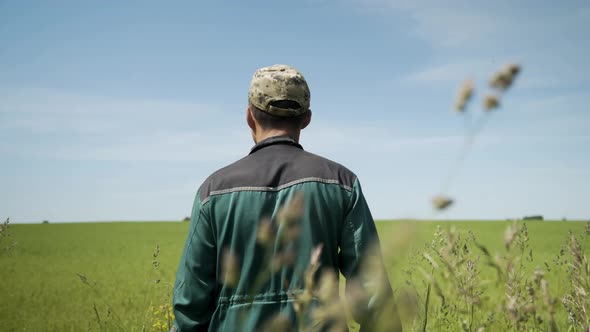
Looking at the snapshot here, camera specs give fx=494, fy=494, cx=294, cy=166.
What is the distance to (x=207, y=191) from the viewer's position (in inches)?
116

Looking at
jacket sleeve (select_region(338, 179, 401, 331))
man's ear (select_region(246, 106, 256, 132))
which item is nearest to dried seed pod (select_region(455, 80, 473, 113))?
jacket sleeve (select_region(338, 179, 401, 331))

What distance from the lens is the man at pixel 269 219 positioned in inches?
106

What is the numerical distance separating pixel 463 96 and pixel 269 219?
1.86 metres

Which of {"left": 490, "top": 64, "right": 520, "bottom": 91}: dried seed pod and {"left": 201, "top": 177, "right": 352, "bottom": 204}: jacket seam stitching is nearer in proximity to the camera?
{"left": 490, "top": 64, "right": 520, "bottom": 91}: dried seed pod

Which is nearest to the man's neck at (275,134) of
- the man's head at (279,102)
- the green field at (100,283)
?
the man's head at (279,102)

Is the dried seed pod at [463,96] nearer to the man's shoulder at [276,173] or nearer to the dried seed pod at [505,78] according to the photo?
the dried seed pod at [505,78]

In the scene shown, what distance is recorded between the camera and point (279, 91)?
2.99 meters

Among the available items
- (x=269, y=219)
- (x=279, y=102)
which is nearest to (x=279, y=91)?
(x=279, y=102)

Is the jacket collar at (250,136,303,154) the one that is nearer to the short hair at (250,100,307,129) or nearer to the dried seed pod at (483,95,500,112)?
the short hair at (250,100,307,129)

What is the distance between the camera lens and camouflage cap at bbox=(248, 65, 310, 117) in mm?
3000

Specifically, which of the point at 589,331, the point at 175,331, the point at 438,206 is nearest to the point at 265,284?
the point at 175,331

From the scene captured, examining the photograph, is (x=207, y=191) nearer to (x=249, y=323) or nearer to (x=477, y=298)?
(x=249, y=323)

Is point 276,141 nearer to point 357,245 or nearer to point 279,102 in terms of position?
point 279,102

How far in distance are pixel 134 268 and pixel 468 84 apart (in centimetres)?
1813
